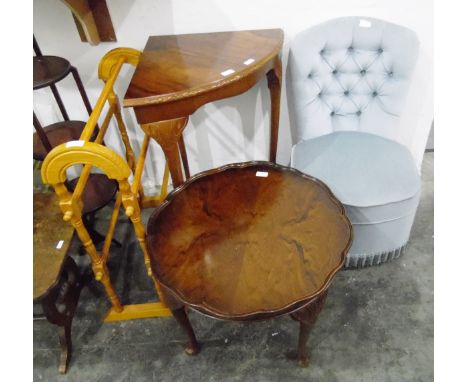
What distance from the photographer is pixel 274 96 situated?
1.77m

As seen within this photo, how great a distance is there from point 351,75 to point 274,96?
1.28 ft

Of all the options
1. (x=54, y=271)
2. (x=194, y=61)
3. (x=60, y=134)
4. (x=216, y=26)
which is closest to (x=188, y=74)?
(x=194, y=61)

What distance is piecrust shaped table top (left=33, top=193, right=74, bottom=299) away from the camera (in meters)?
1.43

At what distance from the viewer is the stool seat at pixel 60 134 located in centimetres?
172

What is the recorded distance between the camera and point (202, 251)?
50.5 inches

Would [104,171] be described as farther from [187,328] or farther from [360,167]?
[360,167]

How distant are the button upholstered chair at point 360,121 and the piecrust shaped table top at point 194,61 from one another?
27 centimetres

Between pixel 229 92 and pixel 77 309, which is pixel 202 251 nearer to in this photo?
pixel 229 92

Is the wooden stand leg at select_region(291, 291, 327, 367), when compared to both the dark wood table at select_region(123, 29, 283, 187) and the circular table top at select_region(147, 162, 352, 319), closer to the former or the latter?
the circular table top at select_region(147, 162, 352, 319)

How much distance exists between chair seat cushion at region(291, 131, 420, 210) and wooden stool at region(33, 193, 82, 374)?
3.58ft

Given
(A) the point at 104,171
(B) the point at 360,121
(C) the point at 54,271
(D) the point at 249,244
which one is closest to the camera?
(A) the point at 104,171

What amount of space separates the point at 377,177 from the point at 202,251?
857mm

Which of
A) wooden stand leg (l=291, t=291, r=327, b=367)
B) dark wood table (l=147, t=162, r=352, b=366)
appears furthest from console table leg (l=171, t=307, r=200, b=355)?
wooden stand leg (l=291, t=291, r=327, b=367)

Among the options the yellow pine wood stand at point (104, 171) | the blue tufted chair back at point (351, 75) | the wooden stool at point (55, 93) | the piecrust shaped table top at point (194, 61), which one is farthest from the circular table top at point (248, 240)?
the wooden stool at point (55, 93)
